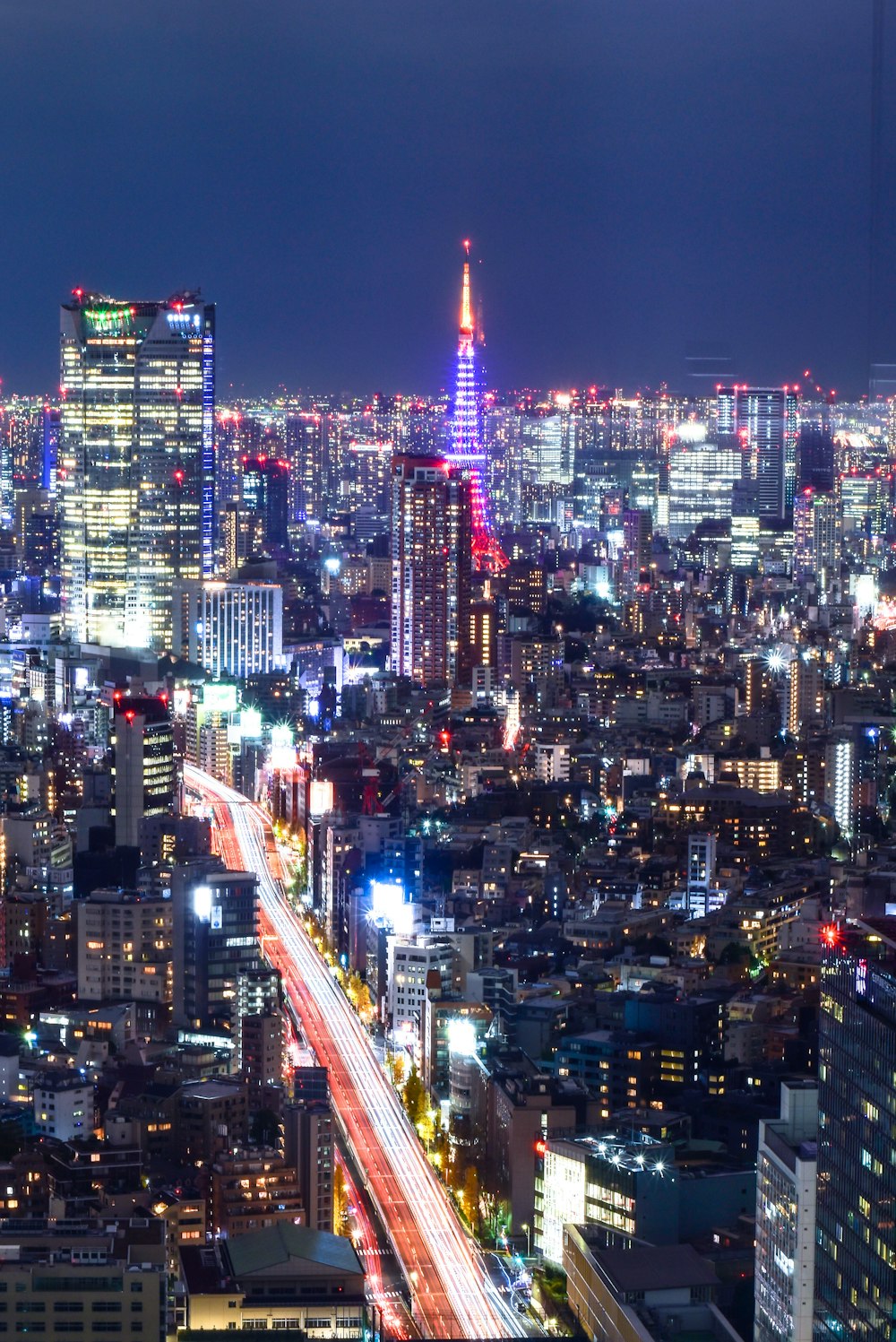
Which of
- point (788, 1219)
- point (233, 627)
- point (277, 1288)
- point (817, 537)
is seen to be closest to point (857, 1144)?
point (788, 1219)

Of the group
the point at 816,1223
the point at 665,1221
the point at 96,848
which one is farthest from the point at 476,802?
the point at 816,1223

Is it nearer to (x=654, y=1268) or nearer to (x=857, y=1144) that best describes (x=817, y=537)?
(x=654, y=1268)

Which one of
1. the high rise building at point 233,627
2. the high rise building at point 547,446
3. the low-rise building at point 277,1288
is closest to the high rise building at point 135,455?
the high rise building at point 233,627

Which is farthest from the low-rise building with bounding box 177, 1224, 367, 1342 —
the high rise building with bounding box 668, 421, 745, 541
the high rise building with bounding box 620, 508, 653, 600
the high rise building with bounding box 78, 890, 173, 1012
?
the high rise building with bounding box 620, 508, 653, 600

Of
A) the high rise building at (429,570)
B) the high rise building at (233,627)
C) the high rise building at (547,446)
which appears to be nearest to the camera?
the high rise building at (429,570)

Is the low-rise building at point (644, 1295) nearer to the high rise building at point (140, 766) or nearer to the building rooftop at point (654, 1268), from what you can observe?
the building rooftop at point (654, 1268)

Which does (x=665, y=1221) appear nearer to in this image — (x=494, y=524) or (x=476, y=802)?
(x=476, y=802)
